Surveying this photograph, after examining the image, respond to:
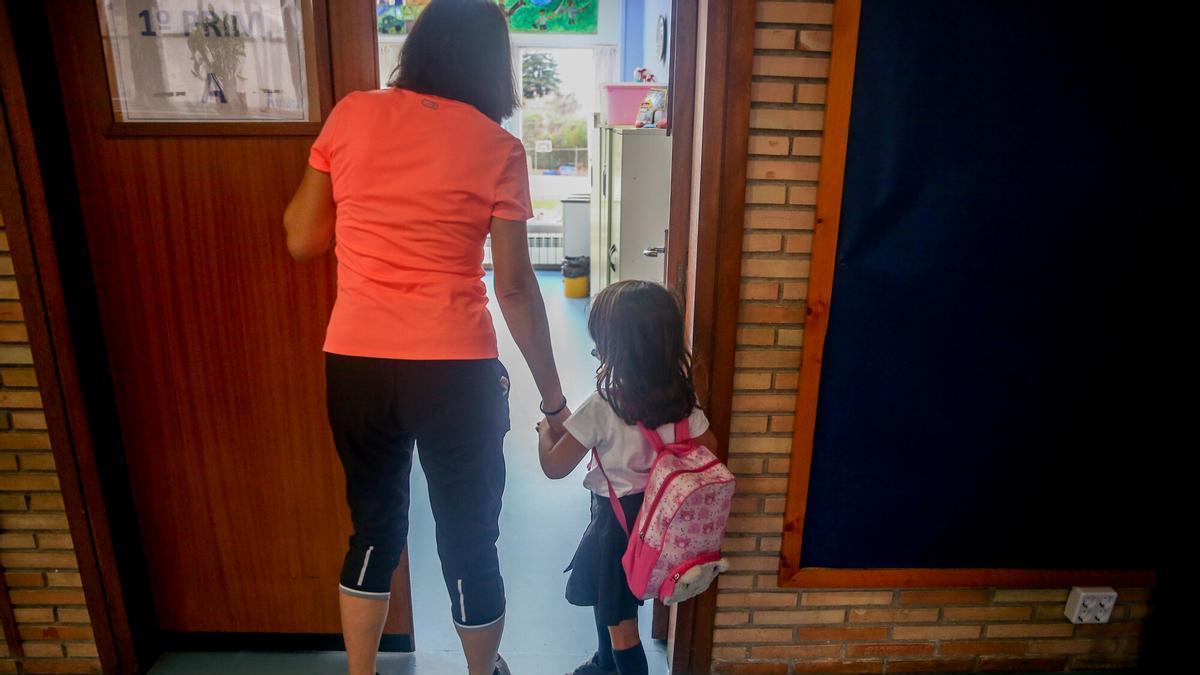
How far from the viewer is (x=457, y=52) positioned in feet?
4.57

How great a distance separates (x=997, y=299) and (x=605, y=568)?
112cm

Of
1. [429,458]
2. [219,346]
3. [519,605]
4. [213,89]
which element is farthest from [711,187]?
[519,605]

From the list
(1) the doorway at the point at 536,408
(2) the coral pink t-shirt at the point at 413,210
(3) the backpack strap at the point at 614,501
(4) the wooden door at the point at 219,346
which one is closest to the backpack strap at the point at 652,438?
(3) the backpack strap at the point at 614,501

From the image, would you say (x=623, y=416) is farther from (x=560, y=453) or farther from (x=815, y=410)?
(x=815, y=410)

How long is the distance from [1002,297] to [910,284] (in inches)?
9.0

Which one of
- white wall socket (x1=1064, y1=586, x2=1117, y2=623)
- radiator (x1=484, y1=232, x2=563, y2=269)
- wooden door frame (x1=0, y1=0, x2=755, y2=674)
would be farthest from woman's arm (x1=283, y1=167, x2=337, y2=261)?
radiator (x1=484, y1=232, x2=563, y2=269)

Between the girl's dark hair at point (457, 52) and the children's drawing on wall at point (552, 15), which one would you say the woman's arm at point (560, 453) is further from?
the children's drawing on wall at point (552, 15)

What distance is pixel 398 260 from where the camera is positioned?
1406 millimetres

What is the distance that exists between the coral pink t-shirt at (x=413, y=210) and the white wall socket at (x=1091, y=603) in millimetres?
1724

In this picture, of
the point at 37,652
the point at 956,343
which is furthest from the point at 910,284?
the point at 37,652

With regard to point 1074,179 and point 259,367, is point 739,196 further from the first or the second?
point 259,367

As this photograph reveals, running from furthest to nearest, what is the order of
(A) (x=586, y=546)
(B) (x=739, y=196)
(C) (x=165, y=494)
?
1. (C) (x=165, y=494)
2. (A) (x=586, y=546)
3. (B) (x=739, y=196)

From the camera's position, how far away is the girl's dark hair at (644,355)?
5.16 ft

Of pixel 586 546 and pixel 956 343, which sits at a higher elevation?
pixel 956 343
